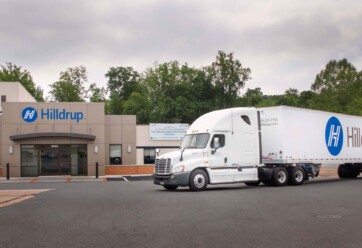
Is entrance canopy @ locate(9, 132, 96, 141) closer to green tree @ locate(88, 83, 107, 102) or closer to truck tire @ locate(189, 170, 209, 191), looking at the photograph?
truck tire @ locate(189, 170, 209, 191)

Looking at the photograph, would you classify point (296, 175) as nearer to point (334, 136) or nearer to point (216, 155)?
point (334, 136)

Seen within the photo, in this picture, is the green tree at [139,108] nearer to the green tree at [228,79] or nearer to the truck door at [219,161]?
the green tree at [228,79]

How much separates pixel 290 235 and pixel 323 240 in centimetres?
67

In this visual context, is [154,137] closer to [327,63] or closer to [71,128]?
[71,128]

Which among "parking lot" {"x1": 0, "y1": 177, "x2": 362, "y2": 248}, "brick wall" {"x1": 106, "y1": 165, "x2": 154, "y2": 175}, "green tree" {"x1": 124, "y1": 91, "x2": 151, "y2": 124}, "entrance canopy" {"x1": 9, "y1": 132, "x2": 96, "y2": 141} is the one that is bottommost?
"parking lot" {"x1": 0, "y1": 177, "x2": 362, "y2": 248}

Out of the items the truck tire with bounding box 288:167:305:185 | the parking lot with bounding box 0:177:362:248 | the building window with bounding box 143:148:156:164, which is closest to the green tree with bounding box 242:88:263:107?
the building window with bounding box 143:148:156:164

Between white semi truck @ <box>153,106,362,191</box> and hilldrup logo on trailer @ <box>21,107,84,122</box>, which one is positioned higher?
hilldrup logo on trailer @ <box>21,107,84,122</box>

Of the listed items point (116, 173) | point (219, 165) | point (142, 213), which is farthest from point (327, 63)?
point (142, 213)

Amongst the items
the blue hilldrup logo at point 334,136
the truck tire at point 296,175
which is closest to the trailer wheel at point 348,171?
the blue hilldrup logo at point 334,136

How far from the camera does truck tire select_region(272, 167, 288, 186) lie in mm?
22562

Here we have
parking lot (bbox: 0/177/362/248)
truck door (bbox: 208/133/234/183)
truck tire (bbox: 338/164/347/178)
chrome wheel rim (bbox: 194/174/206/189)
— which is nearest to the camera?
parking lot (bbox: 0/177/362/248)

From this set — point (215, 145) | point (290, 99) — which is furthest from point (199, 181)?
point (290, 99)

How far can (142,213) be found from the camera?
1242 cm

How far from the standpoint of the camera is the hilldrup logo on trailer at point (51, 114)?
4097cm
